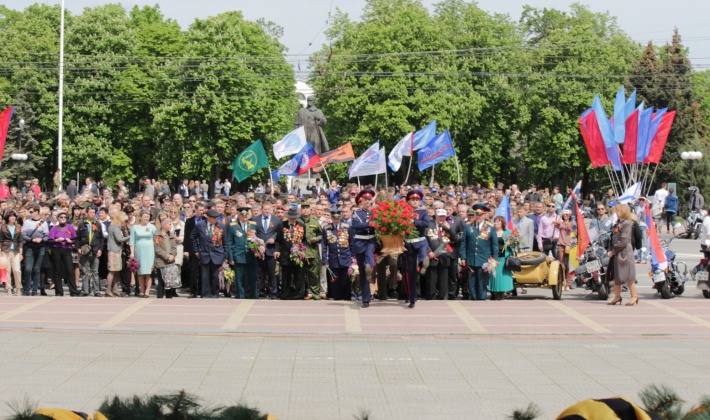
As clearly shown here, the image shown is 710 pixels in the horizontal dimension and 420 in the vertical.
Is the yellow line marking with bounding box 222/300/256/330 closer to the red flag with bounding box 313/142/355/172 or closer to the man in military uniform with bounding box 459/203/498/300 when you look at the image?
the man in military uniform with bounding box 459/203/498/300

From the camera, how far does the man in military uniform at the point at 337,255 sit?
64.2 ft

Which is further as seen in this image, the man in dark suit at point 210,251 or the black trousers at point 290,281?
the man in dark suit at point 210,251

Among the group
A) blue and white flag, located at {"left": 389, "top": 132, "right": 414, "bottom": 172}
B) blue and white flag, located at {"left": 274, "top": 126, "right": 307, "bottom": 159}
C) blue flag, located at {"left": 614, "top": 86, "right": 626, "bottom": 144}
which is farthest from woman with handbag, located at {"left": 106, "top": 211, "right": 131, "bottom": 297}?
blue and white flag, located at {"left": 389, "top": 132, "right": 414, "bottom": 172}

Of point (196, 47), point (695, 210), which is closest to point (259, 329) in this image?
point (695, 210)

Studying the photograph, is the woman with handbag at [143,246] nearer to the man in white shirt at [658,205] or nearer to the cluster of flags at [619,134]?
the cluster of flags at [619,134]

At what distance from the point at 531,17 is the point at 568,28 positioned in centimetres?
309

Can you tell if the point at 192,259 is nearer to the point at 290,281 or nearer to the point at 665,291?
the point at 290,281

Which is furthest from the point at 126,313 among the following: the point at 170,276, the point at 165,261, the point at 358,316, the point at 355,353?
the point at 355,353

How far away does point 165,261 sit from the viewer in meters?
20.3

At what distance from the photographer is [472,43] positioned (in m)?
70.4

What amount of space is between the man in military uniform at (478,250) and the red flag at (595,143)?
317 inches

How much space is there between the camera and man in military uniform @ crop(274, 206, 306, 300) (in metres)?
20.0

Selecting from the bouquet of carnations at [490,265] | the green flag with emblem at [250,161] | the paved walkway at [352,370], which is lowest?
the paved walkway at [352,370]

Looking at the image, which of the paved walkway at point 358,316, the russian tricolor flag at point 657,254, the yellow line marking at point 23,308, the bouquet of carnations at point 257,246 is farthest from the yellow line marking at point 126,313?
the russian tricolor flag at point 657,254
